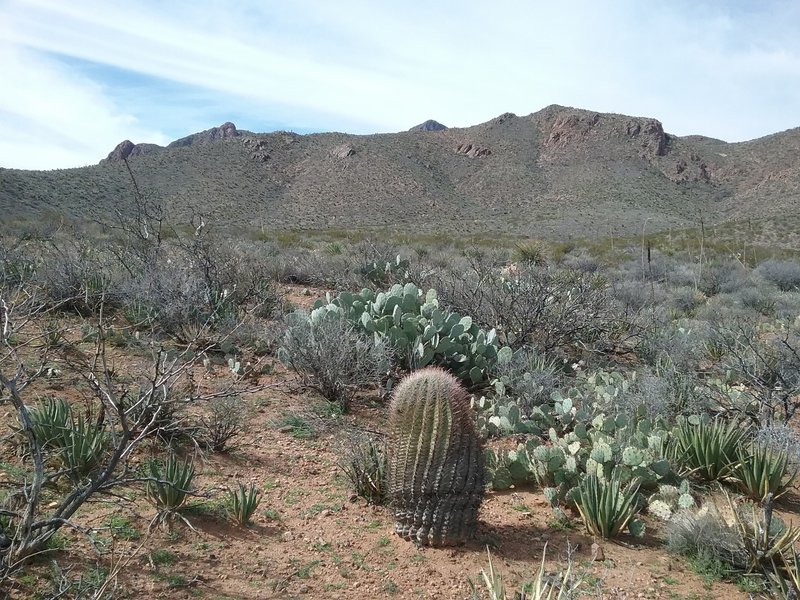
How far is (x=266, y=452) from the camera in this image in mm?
5246

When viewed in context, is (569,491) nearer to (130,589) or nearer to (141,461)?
(130,589)

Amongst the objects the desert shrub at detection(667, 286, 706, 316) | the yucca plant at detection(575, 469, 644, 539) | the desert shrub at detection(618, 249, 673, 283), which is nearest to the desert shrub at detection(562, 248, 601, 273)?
the desert shrub at detection(618, 249, 673, 283)

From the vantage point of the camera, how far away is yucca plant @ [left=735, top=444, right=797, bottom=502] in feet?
14.9

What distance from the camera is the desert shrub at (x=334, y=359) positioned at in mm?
6238

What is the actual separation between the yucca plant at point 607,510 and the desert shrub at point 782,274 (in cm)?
1542

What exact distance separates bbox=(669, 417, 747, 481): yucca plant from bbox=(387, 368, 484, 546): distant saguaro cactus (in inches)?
78.5

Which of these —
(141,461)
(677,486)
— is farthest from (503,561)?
(141,461)

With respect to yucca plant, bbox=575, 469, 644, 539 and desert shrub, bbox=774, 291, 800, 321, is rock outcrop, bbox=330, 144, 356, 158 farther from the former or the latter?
yucca plant, bbox=575, 469, 644, 539

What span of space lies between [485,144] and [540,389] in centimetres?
6451

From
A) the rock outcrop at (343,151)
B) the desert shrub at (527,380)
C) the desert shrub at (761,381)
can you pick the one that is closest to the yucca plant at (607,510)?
the desert shrub at (527,380)

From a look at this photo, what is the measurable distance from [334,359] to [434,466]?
2.56 metres

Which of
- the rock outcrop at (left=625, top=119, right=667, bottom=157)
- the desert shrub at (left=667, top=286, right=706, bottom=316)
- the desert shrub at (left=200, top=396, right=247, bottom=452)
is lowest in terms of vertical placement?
the desert shrub at (left=200, top=396, right=247, bottom=452)

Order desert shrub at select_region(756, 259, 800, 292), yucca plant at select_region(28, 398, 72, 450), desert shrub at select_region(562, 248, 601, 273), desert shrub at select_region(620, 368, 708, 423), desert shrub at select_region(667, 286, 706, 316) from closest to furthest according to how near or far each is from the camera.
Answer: yucca plant at select_region(28, 398, 72, 450), desert shrub at select_region(620, 368, 708, 423), desert shrub at select_region(667, 286, 706, 316), desert shrub at select_region(756, 259, 800, 292), desert shrub at select_region(562, 248, 601, 273)

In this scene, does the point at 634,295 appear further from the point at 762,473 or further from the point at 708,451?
the point at 762,473
